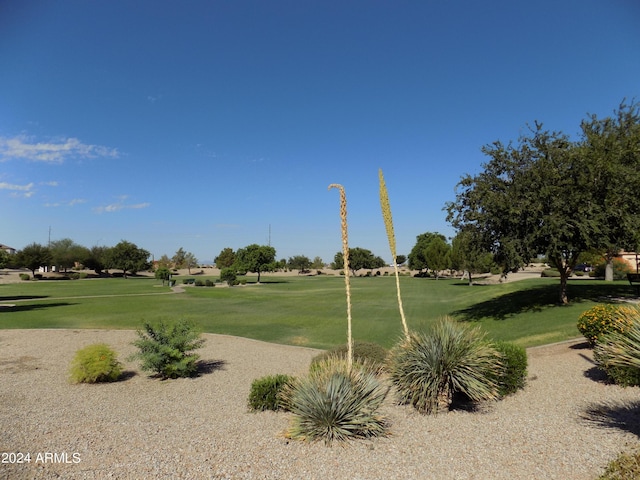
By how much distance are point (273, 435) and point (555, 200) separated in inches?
755

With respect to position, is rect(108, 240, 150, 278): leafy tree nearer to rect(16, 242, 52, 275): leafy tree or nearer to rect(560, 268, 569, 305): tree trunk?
rect(16, 242, 52, 275): leafy tree

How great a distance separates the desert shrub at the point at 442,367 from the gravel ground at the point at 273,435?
0.41 m

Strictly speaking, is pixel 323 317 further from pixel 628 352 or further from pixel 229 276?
pixel 229 276

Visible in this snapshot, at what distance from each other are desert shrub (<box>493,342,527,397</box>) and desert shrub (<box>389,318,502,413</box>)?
0.55 metres

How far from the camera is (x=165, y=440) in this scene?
24.1 feet

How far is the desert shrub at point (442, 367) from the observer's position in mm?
8406

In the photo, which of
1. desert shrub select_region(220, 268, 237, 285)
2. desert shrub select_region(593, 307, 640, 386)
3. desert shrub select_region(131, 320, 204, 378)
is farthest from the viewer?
desert shrub select_region(220, 268, 237, 285)

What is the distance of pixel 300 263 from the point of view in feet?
495

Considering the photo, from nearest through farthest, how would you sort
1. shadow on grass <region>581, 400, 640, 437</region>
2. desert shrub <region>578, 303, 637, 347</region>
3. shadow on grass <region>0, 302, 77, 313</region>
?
1. shadow on grass <region>581, 400, 640, 437</region>
2. desert shrub <region>578, 303, 637, 347</region>
3. shadow on grass <region>0, 302, 77, 313</region>

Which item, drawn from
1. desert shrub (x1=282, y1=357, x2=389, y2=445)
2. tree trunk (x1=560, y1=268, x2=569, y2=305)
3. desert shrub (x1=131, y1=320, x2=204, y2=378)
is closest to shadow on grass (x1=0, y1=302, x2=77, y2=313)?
desert shrub (x1=131, y1=320, x2=204, y2=378)

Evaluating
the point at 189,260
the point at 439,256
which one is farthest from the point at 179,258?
the point at 439,256

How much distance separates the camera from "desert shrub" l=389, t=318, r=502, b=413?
27.6ft

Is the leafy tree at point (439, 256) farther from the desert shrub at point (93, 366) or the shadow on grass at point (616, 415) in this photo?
the desert shrub at point (93, 366)

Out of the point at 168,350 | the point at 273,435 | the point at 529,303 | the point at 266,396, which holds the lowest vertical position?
the point at 273,435
